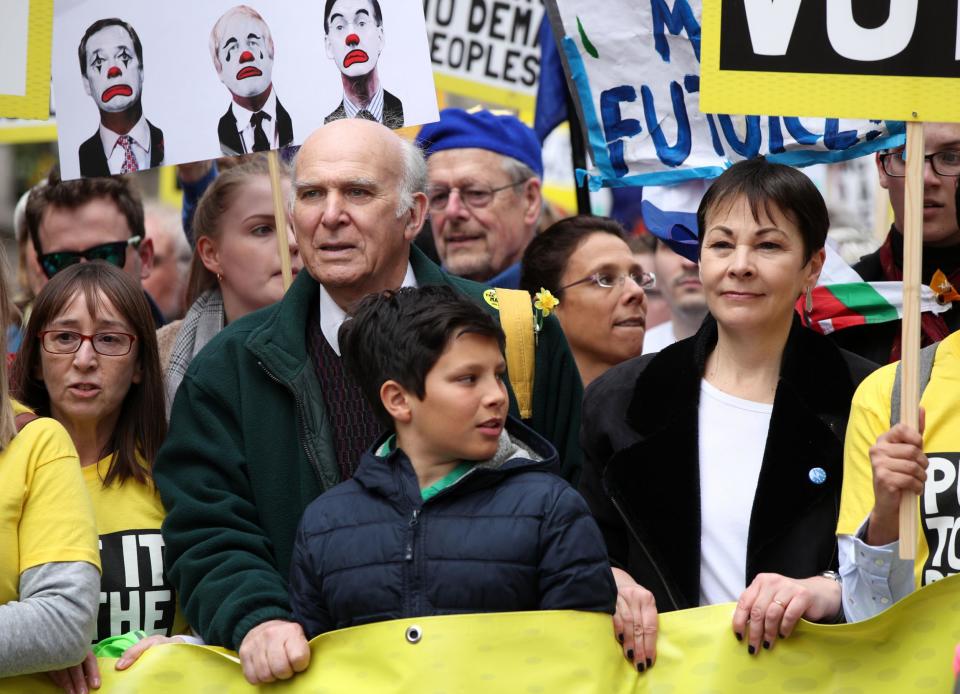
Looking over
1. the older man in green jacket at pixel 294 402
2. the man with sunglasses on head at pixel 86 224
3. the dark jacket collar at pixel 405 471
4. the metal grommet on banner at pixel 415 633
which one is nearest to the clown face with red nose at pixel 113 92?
the man with sunglasses on head at pixel 86 224

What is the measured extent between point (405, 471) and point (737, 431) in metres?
0.91

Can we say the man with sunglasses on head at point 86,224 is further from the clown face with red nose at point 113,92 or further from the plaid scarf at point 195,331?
the clown face with red nose at point 113,92

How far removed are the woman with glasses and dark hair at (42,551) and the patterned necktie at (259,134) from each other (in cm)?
148

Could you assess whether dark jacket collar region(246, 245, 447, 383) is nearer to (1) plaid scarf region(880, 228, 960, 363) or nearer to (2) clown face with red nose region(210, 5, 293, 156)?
(2) clown face with red nose region(210, 5, 293, 156)

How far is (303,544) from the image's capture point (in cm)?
383

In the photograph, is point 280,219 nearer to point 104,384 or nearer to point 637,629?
point 104,384

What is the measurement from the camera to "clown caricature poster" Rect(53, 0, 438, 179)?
5.18m

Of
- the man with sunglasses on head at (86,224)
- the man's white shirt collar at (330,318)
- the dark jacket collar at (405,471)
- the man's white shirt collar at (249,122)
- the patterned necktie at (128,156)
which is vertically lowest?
the dark jacket collar at (405,471)

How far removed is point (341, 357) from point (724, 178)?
3.74 ft

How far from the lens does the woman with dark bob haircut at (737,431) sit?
4.02 metres

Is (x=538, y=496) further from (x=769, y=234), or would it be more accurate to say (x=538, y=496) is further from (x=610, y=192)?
(x=610, y=192)

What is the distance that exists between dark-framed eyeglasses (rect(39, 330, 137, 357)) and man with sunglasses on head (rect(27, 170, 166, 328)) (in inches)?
56.7

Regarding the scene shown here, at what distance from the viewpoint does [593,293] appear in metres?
5.91

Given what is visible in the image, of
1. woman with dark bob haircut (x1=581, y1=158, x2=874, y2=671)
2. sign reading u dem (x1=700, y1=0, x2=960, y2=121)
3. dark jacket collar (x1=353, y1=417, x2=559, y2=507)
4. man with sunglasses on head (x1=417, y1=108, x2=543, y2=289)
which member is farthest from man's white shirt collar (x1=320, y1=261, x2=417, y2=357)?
man with sunglasses on head (x1=417, y1=108, x2=543, y2=289)
